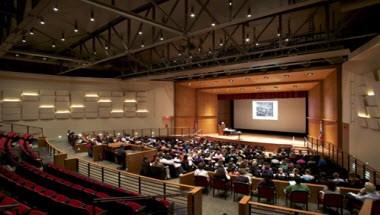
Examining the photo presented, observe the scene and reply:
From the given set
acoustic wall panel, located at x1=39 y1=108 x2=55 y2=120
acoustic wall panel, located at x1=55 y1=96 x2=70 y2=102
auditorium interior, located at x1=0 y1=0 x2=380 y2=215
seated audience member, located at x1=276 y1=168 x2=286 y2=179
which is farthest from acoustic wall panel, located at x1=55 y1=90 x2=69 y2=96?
seated audience member, located at x1=276 y1=168 x2=286 y2=179

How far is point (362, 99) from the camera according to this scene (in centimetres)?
1086

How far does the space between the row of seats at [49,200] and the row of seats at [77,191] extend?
38 centimetres

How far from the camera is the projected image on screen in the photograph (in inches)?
1067

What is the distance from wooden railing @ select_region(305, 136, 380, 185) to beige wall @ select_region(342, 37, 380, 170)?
28 centimetres

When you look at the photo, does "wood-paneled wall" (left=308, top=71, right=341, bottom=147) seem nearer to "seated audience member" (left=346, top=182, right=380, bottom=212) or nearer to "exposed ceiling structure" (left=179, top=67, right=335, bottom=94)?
"exposed ceiling structure" (left=179, top=67, right=335, bottom=94)

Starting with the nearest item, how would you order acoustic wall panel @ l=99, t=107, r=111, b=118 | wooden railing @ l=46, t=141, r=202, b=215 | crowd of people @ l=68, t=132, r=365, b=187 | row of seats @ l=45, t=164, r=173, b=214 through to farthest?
1. row of seats @ l=45, t=164, r=173, b=214
2. wooden railing @ l=46, t=141, r=202, b=215
3. crowd of people @ l=68, t=132, r=365, b=187
4. acoustic wall panel @ l=99, t=107, r=111, b=118

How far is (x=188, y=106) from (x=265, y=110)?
9033 millimetres

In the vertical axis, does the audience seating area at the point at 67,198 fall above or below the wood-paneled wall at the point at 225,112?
below

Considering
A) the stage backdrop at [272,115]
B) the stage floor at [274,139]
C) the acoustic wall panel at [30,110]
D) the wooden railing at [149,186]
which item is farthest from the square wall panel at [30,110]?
the stage backdrop at [272,115]

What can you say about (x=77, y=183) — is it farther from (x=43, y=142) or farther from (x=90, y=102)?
(x=90, y=102)

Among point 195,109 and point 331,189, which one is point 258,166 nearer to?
point 331,189

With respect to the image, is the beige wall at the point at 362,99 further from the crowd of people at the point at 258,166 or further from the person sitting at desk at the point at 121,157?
the person sitting at desk at the point at 121,157

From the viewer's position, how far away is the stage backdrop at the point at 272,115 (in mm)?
25516

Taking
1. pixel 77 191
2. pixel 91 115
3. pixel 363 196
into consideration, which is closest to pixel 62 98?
pixel 91 115
